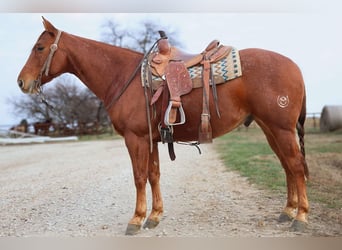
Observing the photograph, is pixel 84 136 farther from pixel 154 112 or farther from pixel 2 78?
pixel 154 112

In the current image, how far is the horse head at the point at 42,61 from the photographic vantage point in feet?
9.79

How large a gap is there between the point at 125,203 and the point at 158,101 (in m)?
1.32

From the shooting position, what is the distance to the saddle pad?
9.37 ft

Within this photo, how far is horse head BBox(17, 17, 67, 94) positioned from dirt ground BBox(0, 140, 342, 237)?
3.99 ft

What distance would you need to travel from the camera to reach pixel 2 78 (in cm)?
407

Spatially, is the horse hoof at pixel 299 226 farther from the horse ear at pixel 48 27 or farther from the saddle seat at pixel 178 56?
the horse ear at pixel 48 27

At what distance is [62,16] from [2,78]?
96 cm

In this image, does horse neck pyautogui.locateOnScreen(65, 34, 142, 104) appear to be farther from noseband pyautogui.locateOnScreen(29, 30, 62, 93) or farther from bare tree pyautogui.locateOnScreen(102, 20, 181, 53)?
bare tree pyautogui.locateOnScreen(102, 20, 181, 53)

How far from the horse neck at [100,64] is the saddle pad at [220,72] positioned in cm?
26

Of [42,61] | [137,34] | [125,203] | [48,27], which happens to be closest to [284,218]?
[125,203]

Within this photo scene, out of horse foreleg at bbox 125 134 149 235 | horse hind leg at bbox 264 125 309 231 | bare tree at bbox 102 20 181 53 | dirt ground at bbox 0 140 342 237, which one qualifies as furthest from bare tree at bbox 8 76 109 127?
horse hind leg at bbox 264 125 309 231

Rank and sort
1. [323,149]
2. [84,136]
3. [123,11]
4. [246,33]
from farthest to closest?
1. [84,136]
2. [323,149]
3. [246,33]
4. [123,11]

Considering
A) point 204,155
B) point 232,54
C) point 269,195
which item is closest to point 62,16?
point 232,54

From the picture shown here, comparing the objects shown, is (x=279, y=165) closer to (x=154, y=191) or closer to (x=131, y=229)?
(x=154, y=191)
